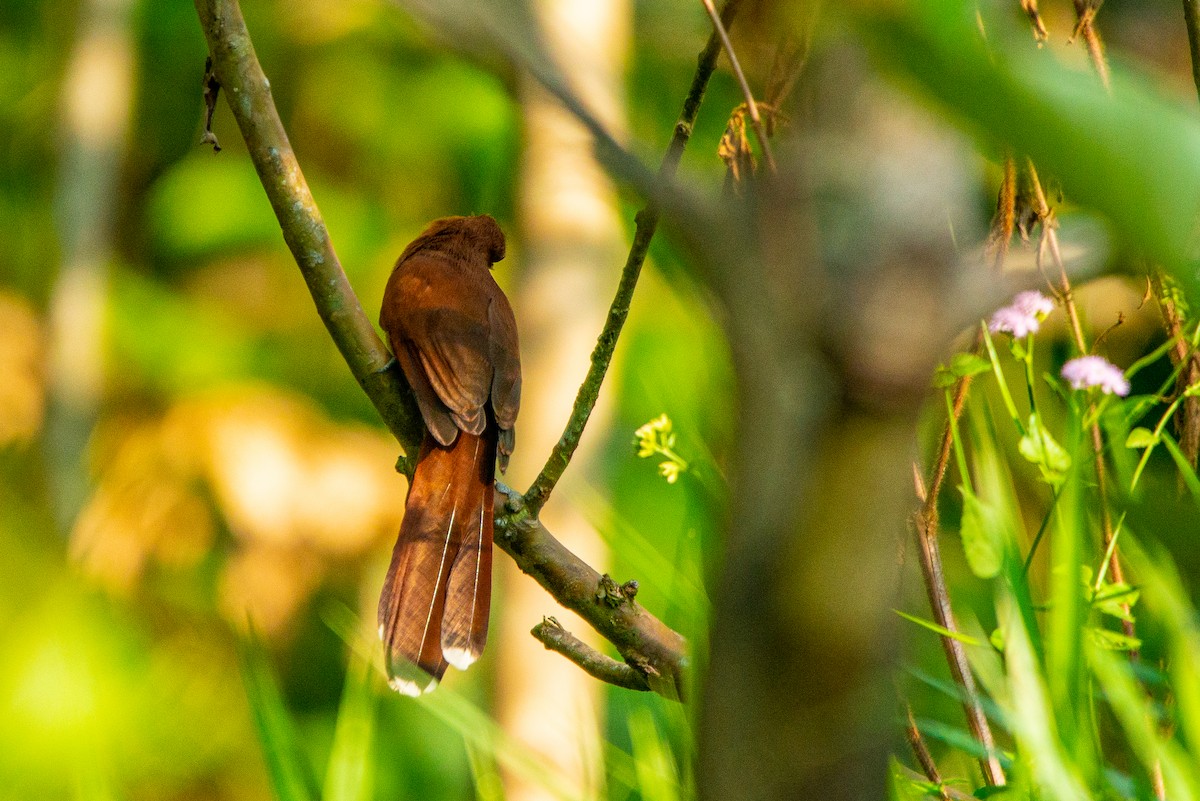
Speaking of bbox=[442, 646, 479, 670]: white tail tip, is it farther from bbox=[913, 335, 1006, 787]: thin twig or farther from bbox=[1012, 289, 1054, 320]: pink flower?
bbox=[1012, 289, 1054, 320]: pink flower

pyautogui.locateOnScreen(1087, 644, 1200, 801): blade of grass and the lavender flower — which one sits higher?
the lavender flower

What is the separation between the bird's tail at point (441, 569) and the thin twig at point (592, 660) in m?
0.51

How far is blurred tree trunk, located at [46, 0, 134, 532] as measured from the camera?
568 cm

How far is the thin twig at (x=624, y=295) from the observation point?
1023 mm

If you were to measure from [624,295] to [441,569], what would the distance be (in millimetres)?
858

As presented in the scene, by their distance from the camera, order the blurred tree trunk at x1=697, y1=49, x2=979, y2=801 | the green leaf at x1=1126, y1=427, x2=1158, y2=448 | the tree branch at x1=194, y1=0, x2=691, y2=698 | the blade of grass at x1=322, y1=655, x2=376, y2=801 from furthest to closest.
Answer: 1. the blade of grass at x1=322, y1=655, x2=376, y2=801
2. the tree branch at x1=194, y1=0, x2=691, y2=698
3. the green leaf at x1=1126, y1=427, x2=1158, y2=448
4. the blurred tree trunk at x1=697, y1=49, x2=979, y2=801

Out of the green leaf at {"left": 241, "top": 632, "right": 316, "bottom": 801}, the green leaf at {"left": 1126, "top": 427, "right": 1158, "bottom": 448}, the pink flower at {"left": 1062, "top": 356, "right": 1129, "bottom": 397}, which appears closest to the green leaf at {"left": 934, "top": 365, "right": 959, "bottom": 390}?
the pink flower at {"left": 1062, "top": 356, "right": 1129, "bottom": 397}

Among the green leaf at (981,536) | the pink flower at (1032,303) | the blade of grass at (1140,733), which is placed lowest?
the blade of grass at (1140,733)

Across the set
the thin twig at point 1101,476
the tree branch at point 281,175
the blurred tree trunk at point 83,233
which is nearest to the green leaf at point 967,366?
the thin twig at point 1101,476

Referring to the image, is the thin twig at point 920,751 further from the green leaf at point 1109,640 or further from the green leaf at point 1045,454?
the green leaf at point 1045,454

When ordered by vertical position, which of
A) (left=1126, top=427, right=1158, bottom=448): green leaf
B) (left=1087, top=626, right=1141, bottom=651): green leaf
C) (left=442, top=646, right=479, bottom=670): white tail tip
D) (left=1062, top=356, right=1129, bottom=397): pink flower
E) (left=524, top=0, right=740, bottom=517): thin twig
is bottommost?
(left=1087, top=626, right=1141, bottom=651): green leaf

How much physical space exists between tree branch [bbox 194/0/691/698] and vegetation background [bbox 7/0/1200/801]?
87 mm

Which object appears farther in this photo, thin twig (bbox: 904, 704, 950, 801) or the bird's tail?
the bird's tail

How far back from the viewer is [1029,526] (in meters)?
6.02
